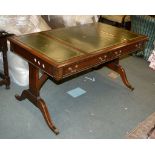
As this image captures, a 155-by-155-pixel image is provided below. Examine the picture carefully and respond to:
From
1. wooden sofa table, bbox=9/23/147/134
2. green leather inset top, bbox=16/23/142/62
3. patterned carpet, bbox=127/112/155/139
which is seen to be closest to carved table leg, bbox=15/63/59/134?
wooden sofa table, bbox=9/23/147/134

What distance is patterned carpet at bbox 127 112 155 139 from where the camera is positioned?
2.10m

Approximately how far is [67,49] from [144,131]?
1.03 m

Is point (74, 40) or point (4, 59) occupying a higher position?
point (74, 40)

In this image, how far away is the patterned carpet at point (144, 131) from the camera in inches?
82.7

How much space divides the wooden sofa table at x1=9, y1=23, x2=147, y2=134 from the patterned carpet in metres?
0.68

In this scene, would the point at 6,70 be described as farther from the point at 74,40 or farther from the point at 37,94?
the point at 74,40

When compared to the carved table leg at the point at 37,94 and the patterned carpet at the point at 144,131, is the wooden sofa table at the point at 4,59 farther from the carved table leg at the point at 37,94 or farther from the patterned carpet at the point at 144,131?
the patterned carpet at the point at 144,131

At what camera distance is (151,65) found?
3412 mm

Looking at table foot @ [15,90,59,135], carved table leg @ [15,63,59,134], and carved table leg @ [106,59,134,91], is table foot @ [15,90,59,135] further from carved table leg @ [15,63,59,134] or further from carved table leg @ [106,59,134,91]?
carved table leg @ [106,59,134,91]

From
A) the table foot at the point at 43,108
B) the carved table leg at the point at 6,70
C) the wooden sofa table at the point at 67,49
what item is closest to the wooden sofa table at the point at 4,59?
the carved table leg at the point at 6,70

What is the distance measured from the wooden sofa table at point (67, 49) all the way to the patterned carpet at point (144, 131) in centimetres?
68

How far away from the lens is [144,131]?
2.17 meters

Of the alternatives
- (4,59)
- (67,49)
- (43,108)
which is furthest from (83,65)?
(4,59)
